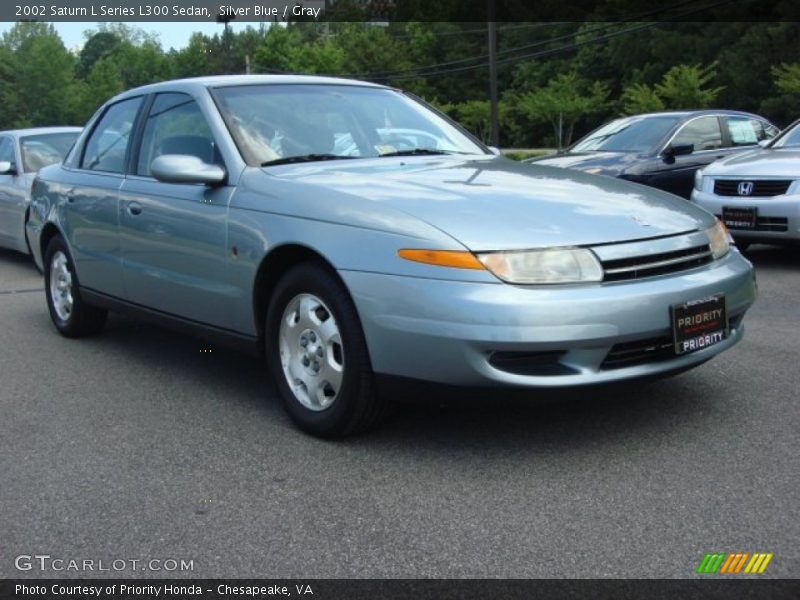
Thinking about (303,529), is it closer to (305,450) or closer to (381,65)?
(305,450)

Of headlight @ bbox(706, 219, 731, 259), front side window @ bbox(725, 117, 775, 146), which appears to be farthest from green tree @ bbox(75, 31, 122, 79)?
headlight @ bbox(706, 219, 731, 259)

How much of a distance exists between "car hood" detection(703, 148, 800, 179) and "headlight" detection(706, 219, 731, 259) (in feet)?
14.2

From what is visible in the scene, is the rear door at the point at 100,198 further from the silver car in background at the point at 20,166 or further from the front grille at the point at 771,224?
the front grille at the point at 771,224

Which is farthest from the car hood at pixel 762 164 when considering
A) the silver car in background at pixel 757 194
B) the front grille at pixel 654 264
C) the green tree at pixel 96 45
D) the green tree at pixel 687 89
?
the green tree at pixel 96 45

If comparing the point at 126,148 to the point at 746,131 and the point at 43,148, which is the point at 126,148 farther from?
the point at 746,131

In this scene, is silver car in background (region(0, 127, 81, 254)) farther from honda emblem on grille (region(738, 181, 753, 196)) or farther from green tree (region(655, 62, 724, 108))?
green tree (region(655, 62, 724, 108))

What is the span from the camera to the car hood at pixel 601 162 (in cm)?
1063

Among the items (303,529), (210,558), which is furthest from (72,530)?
(303,529)

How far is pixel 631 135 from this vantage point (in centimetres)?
1144

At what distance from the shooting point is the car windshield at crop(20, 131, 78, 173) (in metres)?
10.2

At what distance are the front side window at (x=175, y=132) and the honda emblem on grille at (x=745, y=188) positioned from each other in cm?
543

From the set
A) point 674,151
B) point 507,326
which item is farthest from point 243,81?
point 674,151

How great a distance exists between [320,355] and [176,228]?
129 centimetres

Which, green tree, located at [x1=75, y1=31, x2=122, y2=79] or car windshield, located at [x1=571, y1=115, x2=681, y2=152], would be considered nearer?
car windshield, located at [x1=571, y1=115, x2=681, y2=152]
